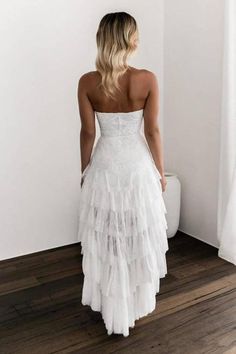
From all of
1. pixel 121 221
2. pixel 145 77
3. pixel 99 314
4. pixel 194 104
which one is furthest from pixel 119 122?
pixel 194 104

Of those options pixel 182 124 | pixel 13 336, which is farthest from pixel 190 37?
pixel 13 336

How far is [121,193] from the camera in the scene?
212cm

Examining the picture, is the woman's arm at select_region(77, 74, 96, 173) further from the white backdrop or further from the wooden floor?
the white backdrop

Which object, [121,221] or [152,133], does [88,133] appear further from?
[121,221]

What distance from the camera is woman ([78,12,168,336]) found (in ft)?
6.79

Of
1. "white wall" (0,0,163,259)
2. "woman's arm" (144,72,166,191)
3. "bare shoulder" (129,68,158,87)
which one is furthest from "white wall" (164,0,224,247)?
"bare shoulder" (129,68,158,87)

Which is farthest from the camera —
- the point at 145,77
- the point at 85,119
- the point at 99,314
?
the point at 99,314

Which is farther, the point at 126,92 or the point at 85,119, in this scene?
the point at 85,119

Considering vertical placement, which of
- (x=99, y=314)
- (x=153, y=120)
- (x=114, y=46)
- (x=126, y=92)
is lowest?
(x=99, y=314)

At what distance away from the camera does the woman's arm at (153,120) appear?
6.87 ft

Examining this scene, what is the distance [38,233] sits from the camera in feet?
10.9

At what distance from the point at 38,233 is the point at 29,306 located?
827 millimetres

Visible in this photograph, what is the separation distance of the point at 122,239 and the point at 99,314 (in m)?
0.60

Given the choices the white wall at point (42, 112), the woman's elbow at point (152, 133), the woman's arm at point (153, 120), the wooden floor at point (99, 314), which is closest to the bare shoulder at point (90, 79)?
the woman's arm at point (153, 120)
